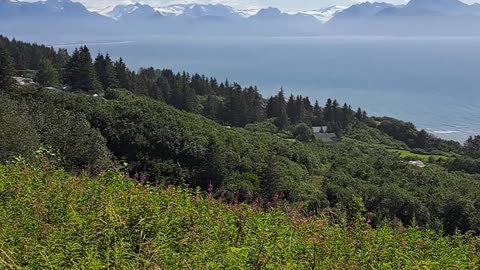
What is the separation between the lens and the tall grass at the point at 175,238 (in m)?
3.28

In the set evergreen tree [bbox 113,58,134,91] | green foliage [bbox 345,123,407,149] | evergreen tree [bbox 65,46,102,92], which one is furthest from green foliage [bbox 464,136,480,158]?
evergreen tree [bbox 65,46,102,92]

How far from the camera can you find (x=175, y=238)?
3.77 metres

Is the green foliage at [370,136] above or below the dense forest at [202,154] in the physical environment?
below

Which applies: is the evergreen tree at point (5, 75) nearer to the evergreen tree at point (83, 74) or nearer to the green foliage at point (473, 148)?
the evergreen tree at point (83, 74)

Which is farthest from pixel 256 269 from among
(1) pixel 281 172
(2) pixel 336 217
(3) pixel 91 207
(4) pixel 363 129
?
(4) pixel 363 129

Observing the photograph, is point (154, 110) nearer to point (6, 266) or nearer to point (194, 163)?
point (194, 163)

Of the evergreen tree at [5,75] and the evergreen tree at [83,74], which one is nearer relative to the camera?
the evergreen tree at [5,75]

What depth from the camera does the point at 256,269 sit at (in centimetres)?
333

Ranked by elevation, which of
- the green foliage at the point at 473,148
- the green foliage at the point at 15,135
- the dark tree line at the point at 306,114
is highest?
the green foliage at the point at 15,135

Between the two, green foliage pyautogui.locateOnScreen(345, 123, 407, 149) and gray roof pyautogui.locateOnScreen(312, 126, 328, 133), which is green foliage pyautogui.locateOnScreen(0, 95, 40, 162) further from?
gray roof pyautogui.locateOnScreen(312, 126, 328, 133)

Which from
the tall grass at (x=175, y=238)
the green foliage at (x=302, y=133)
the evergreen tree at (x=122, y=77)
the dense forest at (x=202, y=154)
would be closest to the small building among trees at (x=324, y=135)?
the green foliage at (x=302, y=133)

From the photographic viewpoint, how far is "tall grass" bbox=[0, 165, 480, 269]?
3.28m

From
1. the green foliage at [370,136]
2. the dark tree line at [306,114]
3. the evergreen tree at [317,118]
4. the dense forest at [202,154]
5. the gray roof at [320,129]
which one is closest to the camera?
the dense forest at [202,154]

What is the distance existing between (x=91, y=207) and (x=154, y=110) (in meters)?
36.0
